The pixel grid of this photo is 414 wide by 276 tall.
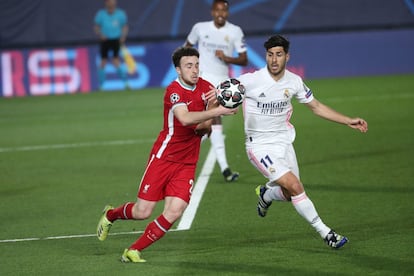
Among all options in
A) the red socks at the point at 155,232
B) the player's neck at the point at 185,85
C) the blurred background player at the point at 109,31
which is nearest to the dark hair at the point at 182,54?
the player's neck at the point at 185,85

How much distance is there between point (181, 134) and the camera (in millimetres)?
8352

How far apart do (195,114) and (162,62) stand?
19.3 m

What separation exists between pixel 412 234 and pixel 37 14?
21056mm

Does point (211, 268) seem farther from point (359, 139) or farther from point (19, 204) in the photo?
point (359, 139)

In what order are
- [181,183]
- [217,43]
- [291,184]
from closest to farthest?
1. [181,183]
2. [291,184]
3. [217,43]

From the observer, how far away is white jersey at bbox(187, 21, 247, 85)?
13531 mm

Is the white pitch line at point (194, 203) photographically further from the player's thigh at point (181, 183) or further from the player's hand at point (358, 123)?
the player's hand at point (358, 123)

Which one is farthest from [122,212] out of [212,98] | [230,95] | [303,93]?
[303,93]

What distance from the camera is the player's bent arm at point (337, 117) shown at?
8.67 meters

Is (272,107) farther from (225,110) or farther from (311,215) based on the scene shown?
(225,110)

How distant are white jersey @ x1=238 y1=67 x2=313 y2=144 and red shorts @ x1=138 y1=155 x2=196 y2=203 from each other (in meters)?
1.02

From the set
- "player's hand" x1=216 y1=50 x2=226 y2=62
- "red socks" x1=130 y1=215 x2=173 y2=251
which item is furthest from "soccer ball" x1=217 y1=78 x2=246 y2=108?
"player's hand" x1=216 y1=50 x2=226 y2=62

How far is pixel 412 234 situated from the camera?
8.83m

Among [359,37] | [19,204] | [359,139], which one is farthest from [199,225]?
[359,37]
